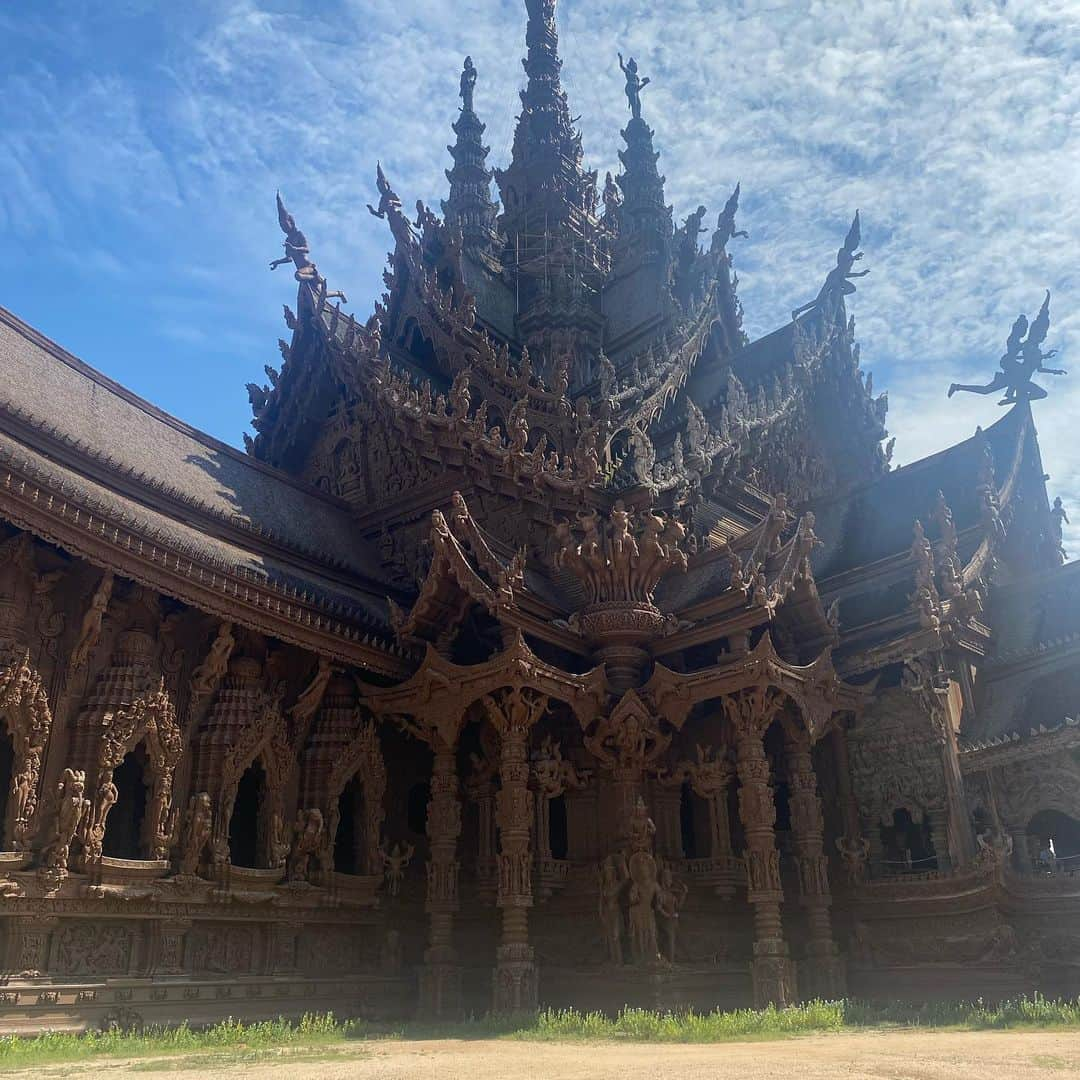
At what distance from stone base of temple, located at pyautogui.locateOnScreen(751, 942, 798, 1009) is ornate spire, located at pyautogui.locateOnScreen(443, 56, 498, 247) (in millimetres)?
18047

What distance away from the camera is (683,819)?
45.0 ft

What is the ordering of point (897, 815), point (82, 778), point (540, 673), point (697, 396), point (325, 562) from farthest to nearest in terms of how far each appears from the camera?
1. point (697, 396)
2. point (325, 562)
3. point (897, 815)
4. point (540, 673)
5. point (82, 778)

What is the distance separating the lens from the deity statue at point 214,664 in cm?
1138

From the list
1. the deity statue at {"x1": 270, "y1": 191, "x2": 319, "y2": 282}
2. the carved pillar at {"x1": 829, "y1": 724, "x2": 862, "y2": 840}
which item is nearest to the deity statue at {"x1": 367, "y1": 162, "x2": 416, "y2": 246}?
the deity statue at {"x1": 270, "y1": 191, "x2": 319, "y2": 282}

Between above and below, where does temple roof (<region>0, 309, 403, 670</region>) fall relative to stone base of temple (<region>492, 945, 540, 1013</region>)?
above

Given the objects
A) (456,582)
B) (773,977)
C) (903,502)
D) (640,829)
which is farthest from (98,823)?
(903,502)

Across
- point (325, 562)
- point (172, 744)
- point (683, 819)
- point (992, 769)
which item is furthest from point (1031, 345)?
point (172, 744)

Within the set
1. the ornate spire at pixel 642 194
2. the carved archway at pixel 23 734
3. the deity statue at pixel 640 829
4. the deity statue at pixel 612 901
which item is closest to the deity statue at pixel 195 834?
the carved archway at pixel 23 734

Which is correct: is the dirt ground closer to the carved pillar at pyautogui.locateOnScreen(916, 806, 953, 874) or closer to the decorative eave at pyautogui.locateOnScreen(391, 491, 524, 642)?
the carved pillar at pyautogui.locateOnScreen(916, 806, 953, 874)

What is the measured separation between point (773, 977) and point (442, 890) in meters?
3.80

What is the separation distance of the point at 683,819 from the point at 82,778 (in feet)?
24.5

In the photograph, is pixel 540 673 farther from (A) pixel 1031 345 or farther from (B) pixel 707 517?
(A) pixel 1031 345

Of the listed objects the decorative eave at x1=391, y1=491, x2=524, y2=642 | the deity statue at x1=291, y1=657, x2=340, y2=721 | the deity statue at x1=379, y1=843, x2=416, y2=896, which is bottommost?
the deity statue at x1=379, y1=843, x2=416, y2=896

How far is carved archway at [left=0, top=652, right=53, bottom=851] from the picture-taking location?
948 cm
